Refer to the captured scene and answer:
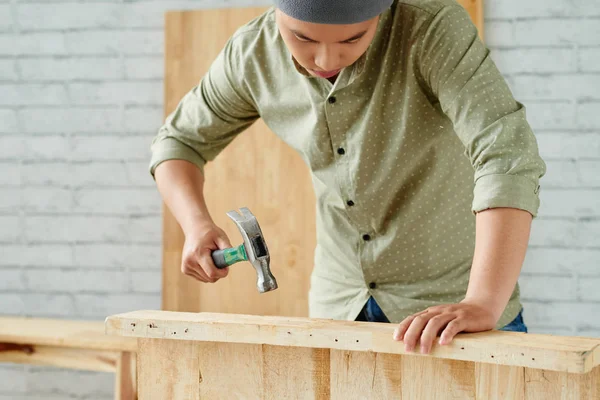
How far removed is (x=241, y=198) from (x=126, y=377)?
758mm

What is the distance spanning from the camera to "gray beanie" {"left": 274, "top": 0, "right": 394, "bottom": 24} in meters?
1.17

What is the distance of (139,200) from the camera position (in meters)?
3.04

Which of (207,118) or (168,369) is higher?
(207,118)

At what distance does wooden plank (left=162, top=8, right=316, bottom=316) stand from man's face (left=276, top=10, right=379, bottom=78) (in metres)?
1.55

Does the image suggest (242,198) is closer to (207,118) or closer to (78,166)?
(78,166)

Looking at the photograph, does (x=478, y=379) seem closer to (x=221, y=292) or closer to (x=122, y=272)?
(x=221, y=292)

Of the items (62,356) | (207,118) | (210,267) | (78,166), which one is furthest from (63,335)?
(210,267)

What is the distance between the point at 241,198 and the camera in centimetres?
285

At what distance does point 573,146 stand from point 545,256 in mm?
405

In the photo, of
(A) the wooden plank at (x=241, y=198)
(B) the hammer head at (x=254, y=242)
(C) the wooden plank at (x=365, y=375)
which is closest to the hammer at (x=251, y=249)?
(B) the hammer head at (x=254, y=242)

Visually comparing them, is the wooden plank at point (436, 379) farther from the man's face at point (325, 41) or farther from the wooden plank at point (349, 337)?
the man's face at point (325, 41)

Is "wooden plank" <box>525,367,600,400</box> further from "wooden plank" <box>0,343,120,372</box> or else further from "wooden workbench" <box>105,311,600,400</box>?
"wooden plank" <box>0,343,120,372</box>

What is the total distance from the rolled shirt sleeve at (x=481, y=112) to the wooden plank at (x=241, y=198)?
4.74 feet

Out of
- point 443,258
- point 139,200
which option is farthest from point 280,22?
point 139,200
